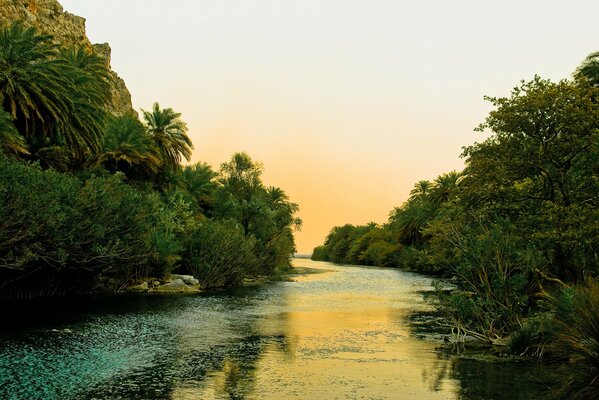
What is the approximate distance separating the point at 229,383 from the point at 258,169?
237 ft

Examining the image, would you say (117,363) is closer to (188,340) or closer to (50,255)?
(188,340)

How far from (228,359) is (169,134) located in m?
46.7

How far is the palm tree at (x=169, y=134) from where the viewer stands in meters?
59.8

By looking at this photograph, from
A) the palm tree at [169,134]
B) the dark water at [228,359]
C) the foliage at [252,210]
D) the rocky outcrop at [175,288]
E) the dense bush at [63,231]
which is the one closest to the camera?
the dark water at [228,359]

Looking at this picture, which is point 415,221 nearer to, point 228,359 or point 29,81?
point 29,81

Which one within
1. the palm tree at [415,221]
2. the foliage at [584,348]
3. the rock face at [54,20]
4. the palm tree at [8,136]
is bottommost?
the foliage at [584,348]

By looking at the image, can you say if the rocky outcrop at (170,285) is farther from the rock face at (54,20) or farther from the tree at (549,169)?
the tree at (549,169)

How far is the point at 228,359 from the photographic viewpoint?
17.3 metres

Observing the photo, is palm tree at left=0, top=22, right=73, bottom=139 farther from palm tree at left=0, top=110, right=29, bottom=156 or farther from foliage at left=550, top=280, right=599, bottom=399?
foliage at left=550, top=280, right=599, bottom=399

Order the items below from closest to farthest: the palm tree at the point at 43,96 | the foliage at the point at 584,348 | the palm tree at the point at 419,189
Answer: the foliage at the point at 584,348 < the palm tree at the point at 43,96 < the palm tree at the point at 419,189

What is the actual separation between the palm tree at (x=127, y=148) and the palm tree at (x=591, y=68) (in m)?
36.8

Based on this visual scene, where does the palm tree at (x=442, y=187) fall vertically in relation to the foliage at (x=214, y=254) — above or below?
above

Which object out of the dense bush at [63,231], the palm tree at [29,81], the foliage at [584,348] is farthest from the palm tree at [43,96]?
the foliage at [584,348]

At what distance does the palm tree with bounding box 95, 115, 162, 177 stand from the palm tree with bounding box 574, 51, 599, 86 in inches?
1449
